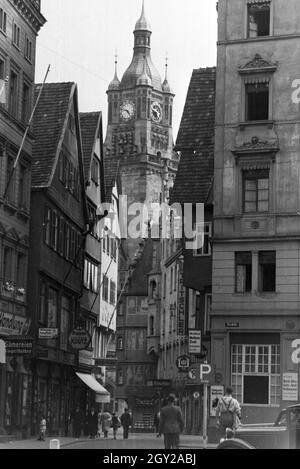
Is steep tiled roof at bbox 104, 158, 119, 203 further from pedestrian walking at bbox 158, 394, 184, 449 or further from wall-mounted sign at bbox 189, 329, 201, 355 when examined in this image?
pedestrian walking at bbox 158, 394, 184, 449

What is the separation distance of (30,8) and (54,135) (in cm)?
691

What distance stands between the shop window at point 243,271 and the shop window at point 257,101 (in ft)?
16.8

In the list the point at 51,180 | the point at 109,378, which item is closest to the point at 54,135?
the point at 51,180

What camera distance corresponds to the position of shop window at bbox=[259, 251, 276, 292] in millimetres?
44188

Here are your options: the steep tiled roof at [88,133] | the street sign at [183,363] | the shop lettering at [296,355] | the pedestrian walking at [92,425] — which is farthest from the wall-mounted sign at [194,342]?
the steep tiled roof at [88,133]

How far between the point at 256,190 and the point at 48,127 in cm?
1189

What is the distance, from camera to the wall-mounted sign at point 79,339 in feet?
162

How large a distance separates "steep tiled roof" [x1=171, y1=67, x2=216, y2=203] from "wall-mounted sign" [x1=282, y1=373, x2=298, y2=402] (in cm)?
908

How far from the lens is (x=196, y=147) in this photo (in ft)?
163

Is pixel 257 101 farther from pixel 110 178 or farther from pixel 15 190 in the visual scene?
pixel 110 178

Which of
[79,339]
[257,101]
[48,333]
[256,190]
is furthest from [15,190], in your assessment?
[257,101]

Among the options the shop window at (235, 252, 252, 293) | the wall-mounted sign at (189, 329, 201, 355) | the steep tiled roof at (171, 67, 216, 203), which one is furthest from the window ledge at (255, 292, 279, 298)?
the steep tiled roof at (171, 67, 216, 203)
